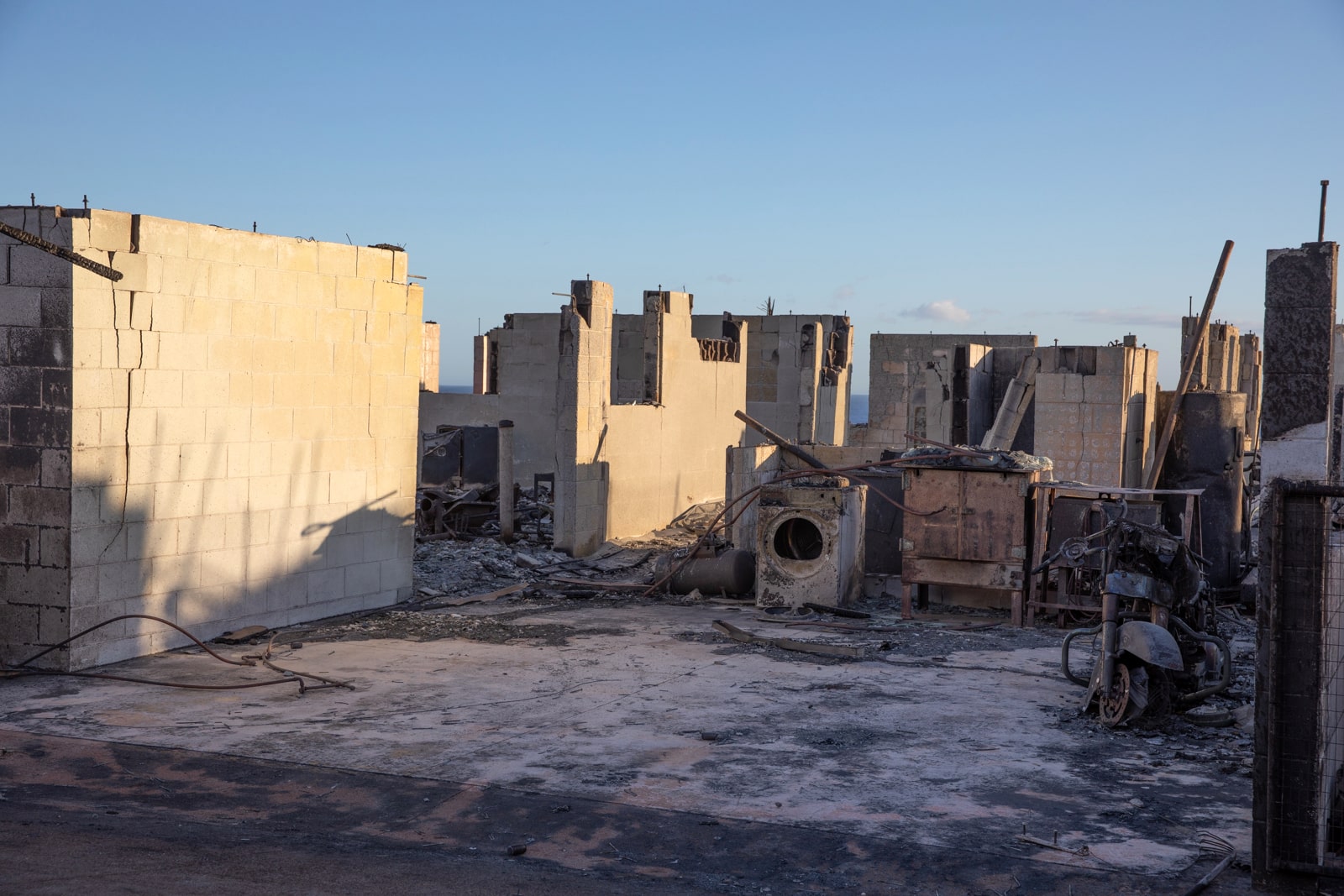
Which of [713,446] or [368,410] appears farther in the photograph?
[713,446]

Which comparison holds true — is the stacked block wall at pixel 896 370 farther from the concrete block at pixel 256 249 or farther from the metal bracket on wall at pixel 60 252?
the metal bracket on wall at pixel 60 252

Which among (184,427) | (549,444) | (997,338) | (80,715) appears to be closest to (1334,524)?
(80,715)

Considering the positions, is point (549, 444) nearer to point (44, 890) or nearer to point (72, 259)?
point (72, 259)

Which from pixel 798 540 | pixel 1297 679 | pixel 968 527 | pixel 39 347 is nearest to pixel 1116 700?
pixel 1297 679

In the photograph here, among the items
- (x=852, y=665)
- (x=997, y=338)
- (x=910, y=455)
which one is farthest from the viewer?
(x=997, y=338)

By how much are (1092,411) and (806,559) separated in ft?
14.8

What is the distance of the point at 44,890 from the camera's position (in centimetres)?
503

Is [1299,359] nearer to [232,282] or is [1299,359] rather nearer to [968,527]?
[968,527]

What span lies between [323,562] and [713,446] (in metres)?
10.6

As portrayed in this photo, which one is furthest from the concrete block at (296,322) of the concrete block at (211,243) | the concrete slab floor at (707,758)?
the concrete slab floor at (707,758)

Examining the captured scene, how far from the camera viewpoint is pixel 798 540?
14.0 metres

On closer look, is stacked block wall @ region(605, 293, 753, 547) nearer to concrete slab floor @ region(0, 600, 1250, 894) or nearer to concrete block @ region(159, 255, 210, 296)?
concrete block @ region(159, 255, 210, 296)

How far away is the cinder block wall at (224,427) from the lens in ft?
31.5

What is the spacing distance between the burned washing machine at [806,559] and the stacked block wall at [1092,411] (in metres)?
3.55
